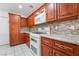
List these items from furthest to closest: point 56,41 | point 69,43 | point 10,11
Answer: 1. point 10,11
2. point 56,41
3. point 69,43

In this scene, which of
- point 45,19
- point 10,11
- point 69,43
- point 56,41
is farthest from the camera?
point 45,19

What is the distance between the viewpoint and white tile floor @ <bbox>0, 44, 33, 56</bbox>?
60.6 inches

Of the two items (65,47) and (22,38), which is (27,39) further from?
(65,47)

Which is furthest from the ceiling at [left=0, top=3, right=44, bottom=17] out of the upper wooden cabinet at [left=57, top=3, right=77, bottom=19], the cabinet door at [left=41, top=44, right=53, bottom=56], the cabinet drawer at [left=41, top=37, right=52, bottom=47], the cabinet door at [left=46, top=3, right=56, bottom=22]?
the cabinet door at [left=41, top=44, right=53, bottom=56]

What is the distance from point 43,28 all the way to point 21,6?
0.47 m

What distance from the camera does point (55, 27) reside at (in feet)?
5.92

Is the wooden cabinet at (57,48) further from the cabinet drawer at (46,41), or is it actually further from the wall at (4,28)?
the wall at (4,28)

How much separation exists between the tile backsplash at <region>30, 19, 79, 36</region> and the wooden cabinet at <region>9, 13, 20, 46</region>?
215 millimetres

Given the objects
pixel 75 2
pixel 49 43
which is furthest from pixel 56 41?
pixel 75 2

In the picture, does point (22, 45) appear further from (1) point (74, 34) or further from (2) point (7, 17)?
(1) point (74, 34)

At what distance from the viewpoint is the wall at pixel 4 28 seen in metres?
1.51

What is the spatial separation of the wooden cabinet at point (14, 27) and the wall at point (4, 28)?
0.05 m

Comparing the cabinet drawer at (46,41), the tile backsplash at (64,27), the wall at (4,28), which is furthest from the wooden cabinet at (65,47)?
the wall at (4,28)

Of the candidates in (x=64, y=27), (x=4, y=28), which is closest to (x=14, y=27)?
(x=4, y=28)
